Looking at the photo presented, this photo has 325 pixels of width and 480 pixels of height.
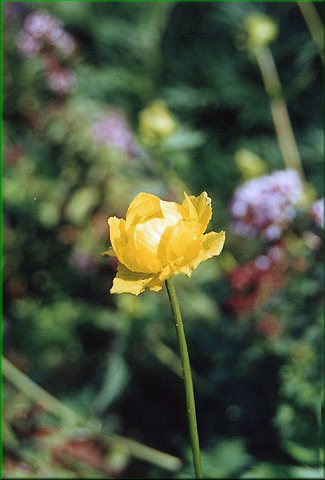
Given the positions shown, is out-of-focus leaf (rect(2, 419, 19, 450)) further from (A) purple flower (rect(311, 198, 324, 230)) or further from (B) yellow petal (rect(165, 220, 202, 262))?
(B) yellow petal (rect(165, 220, 202, 262))

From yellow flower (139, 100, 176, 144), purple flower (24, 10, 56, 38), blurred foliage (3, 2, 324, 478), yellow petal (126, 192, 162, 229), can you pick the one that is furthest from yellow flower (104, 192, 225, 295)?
purple flower (24, 10, 56, 38)

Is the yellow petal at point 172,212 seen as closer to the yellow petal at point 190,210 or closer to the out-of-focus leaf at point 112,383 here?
the yellow petal at point 190,210

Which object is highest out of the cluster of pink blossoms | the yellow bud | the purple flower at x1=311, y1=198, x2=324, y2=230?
the cluster of pink blossoms

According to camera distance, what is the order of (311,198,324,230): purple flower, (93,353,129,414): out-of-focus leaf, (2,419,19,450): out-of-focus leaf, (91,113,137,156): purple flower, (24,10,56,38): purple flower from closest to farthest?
1. (311,198,324,230): purple flower
2. (2,419,19,450): out-of-focus leaf
3. (93,353,129,414): out-of-focus leaf
4. (91,113,137,156): purple flower
5. (24,10,56,38): purple flower

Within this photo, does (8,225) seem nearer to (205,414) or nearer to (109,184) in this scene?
(109,184)

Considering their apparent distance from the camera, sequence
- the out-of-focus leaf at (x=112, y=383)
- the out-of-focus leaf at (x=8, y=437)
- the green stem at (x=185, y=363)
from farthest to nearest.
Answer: the out-of-focus leaf at (x=112, y=383), the out-of-focus leaf at (x=8, y=437), the green stem at (x=185, y=363)

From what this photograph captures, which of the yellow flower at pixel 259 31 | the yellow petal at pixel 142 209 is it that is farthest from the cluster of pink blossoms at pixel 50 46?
the yellow petal at pixel 142 209
